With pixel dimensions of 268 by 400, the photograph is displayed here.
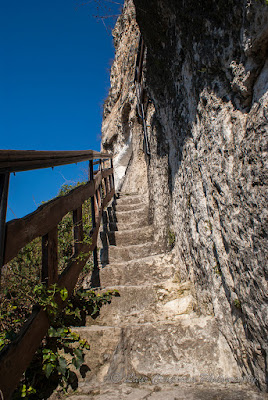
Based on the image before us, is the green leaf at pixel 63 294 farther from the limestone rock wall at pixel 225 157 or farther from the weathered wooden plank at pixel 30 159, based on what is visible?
the limestone rock wall at pixel 225 157

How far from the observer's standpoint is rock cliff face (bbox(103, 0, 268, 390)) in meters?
1.47

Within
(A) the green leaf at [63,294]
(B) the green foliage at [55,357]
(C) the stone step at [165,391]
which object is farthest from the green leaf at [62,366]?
(A) the green leaf at [63,294]

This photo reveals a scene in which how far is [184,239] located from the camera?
2.95 meters

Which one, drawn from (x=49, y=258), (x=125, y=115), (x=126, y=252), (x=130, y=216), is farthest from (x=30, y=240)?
(x=125, y=115)

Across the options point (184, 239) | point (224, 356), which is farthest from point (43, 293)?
point (184, 239)

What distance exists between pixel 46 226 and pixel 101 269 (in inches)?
57.3

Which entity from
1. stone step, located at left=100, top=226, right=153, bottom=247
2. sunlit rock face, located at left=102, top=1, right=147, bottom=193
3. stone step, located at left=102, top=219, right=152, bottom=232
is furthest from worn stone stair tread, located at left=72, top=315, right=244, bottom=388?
sunlit rock face, located at left=102, top=1, right=147, bottom=193

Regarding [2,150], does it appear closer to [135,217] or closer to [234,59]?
[234,59]

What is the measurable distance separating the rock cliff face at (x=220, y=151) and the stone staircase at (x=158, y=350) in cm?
Result: 14

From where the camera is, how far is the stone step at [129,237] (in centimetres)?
425

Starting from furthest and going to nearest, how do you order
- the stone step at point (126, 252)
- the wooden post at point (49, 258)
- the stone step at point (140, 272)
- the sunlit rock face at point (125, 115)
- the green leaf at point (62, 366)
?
the sunlit rock face at point (125, 115), the stone step at point (126, 252), the stone step at point (140, 272), the wooden post at point (49, 258), the green leaf at point (62, 366)

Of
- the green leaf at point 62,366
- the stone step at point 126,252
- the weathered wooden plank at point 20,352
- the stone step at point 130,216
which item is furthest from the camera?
the stone step at point 130,216

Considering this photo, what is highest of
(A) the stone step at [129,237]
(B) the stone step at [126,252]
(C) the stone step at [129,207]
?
(C) the stone step at [129,207]

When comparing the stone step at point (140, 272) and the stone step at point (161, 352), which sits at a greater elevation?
the stone step at point (140, 272)
